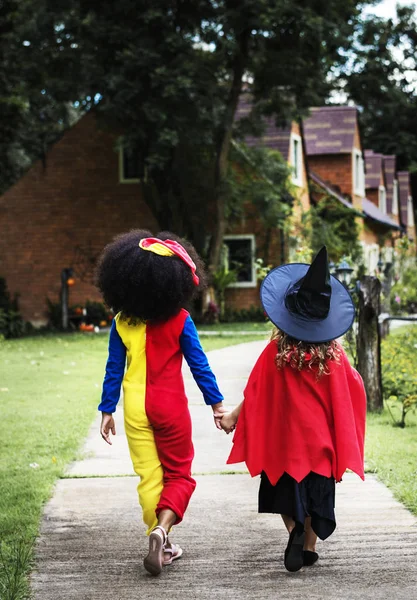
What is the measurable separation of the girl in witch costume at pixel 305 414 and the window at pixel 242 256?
21999 mm

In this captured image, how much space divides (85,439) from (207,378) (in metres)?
3.47

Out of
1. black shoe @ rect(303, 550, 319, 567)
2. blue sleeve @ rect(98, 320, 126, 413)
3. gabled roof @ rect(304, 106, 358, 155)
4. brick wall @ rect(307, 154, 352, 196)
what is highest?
A: gabled roof @ rect(304, 106, 358, 155)

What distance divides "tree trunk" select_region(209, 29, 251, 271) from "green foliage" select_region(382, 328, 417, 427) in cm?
1280

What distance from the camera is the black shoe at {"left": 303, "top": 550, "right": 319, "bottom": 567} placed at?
418 centimetres

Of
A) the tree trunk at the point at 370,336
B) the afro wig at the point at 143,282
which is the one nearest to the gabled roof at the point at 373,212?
the tree trunk at the point at 370,336

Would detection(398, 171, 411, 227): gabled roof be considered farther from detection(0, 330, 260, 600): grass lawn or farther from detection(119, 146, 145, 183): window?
detection(0, 330, 260, 600): grass lawn

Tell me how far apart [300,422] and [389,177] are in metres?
40.8

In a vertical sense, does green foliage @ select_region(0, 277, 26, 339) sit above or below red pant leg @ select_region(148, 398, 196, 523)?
below

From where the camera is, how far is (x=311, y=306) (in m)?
4.23

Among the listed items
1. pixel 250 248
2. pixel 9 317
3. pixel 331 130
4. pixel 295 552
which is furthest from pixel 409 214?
pixel 295 552

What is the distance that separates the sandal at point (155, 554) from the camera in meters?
3.98

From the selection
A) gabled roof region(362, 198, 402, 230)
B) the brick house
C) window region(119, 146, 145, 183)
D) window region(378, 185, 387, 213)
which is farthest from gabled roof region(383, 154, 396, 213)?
window region(119, 146, 145, 183)

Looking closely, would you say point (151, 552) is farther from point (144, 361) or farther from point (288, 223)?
point (288, 223)

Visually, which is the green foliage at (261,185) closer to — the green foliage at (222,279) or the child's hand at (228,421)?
the green foliage at (222,279)
